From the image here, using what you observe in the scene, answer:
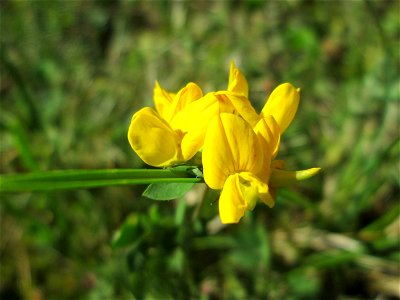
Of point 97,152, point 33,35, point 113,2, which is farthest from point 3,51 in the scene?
point 113,2

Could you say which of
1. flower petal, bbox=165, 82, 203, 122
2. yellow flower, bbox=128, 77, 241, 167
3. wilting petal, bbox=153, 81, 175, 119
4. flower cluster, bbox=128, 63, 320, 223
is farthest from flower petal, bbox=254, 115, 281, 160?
wilting petal, bbox=153, 81, 175, 119

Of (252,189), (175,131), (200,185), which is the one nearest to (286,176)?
(252,189)

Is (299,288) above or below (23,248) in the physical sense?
below

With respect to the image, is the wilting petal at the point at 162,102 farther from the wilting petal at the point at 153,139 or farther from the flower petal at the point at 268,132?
the flower petal at the point at 268,132

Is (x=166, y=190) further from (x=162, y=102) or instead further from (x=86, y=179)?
(x=162, y=102)

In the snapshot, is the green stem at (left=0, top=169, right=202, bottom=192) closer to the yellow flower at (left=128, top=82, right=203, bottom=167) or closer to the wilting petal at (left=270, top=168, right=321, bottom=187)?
the yellow flower at (left=128, top=82, right=203, bottom=167)

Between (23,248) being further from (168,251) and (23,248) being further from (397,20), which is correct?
(397,20)

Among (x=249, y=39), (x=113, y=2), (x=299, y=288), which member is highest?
(x=113, y=2)
